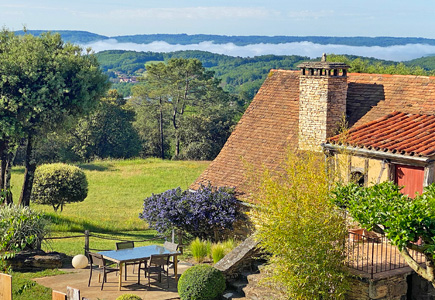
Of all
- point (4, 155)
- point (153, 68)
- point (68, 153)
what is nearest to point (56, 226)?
point (4, 155)

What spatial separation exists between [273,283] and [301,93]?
22.8 feet

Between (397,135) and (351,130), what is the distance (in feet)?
4.98

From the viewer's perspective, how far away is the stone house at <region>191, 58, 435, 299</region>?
14.6 metres

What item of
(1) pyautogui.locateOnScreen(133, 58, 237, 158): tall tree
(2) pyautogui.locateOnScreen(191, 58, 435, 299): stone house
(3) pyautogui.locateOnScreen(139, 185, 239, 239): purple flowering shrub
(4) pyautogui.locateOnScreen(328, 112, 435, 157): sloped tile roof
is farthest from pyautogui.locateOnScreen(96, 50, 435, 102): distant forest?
(3) pyautogui.locateOnScreen(139, 185, 239, 239): purple flowering shrub

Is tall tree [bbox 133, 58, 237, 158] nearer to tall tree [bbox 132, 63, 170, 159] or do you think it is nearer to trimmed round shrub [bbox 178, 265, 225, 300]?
tall tree [bbox 132, 63, 170, 159]

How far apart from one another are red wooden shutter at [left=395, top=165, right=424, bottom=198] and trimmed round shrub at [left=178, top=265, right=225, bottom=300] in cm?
529

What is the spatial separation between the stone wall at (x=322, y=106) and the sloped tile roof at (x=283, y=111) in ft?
2.09

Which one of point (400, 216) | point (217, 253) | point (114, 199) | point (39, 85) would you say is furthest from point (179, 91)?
point (400, 216)

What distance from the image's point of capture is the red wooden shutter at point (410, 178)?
14.8 meters

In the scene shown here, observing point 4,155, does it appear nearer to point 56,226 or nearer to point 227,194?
point 56,226

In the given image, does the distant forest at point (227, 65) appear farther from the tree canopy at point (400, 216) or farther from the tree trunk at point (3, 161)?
the tree canopy at point (400, 216)

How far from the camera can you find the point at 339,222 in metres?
13.0

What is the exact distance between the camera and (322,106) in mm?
17875

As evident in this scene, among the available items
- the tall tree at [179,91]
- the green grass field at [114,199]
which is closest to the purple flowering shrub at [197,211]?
the green grass field at [114,199]
